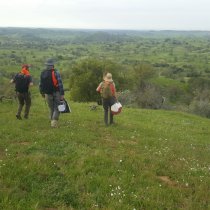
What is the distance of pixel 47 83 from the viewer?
51.3 ft

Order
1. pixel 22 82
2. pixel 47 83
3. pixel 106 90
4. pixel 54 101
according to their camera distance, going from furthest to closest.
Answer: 1. pixel 106 90
2. pixel 22 82
3. pixel 54 101
4. pixel 47 83

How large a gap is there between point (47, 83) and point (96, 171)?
6458mm

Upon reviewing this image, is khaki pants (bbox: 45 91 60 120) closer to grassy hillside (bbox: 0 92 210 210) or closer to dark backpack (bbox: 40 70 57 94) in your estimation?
dark backpack (bbox: 40 70 57 94)

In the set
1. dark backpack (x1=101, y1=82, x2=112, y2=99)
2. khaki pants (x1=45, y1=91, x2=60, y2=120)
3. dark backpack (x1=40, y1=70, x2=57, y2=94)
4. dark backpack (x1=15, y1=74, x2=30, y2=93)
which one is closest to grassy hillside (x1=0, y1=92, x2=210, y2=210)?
khaki pants (x1=45, y1=91, x2=60, y2=120)

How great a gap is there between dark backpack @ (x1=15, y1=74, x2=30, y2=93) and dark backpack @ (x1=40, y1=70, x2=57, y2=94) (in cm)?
145

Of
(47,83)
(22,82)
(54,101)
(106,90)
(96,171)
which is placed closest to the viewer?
(96,171)

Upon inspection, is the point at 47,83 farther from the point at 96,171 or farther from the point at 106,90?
the point at 96,171

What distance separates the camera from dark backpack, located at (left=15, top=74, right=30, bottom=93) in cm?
1691

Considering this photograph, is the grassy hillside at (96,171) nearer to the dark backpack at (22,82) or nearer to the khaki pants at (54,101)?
the khaki pants at (54,101)

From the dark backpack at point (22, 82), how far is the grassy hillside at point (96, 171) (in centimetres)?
199

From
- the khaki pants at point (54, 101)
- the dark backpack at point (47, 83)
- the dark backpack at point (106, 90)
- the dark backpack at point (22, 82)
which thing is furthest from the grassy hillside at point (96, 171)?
the dark backpack at point (106, 90)

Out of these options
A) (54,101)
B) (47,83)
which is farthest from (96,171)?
(54,101)

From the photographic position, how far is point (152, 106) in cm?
4884

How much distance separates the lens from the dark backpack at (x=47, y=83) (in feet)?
51.2
